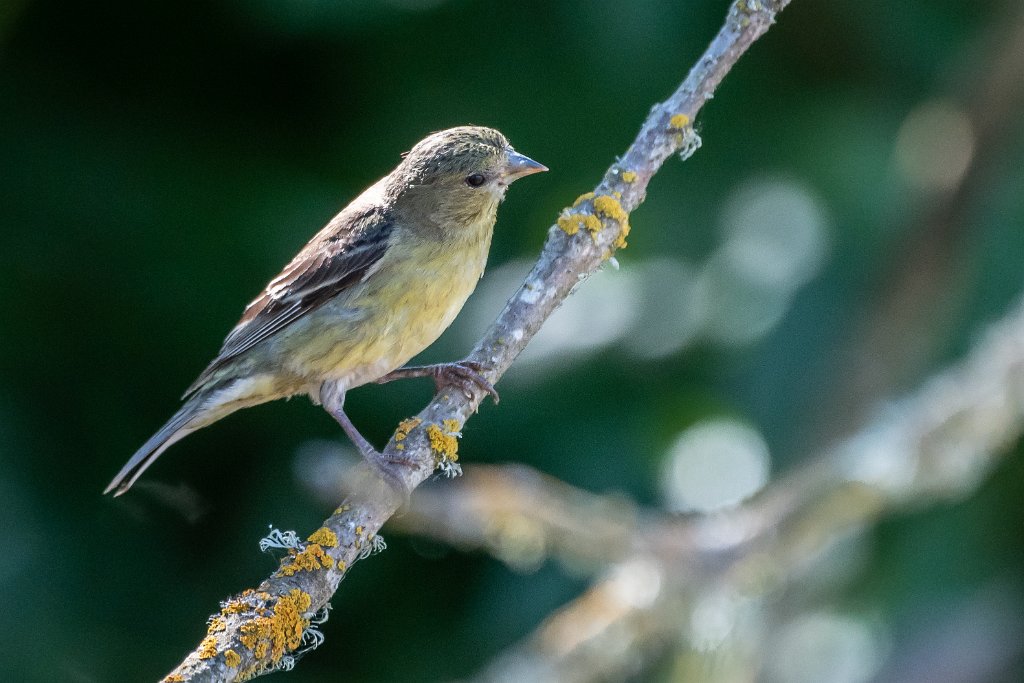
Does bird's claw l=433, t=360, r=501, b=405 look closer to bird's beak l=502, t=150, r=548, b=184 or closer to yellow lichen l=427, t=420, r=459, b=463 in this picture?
yellow lichen l=427, t=420, r=459, b=463

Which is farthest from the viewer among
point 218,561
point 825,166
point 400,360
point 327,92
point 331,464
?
point 825,166

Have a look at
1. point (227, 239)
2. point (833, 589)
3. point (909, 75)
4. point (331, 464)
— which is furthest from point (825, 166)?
point (331, 464)

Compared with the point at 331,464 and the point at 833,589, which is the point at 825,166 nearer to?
the point at 833,589

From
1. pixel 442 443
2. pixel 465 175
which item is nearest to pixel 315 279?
pixel 465 175

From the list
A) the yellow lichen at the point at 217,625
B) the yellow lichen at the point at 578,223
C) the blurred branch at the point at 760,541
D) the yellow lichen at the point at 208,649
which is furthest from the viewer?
the blurred branch at the point at 760,541

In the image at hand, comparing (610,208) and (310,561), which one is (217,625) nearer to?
(310,561)

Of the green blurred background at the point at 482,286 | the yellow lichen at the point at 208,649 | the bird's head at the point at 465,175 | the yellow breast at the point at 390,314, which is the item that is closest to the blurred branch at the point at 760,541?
the green blurred background at the point at 482,286

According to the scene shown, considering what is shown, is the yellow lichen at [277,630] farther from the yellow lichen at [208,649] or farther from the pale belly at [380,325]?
the pale belly at [380,325]
